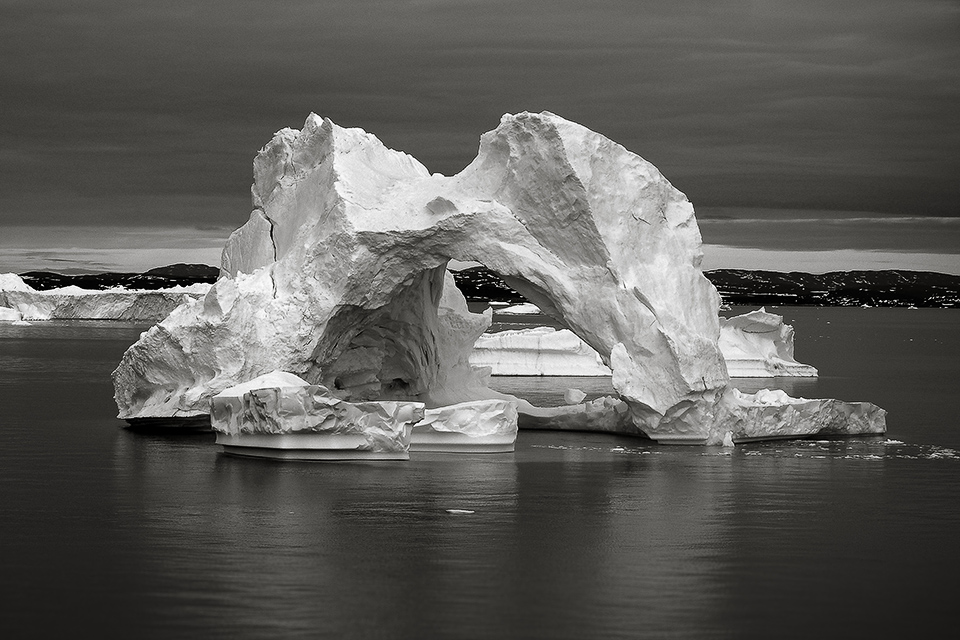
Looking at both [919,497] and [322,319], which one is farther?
[322,319]

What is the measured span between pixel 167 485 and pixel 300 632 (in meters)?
7.99

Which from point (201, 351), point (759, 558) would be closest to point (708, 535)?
point (759, 558)

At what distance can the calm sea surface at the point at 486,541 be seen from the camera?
12.0 metres

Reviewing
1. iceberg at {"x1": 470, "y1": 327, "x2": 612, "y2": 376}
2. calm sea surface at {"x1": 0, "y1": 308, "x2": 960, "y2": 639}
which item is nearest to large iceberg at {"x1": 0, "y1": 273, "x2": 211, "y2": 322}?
iceberg at {"x1": 470, "y1": 327, "x2": 612, "y2": 376}

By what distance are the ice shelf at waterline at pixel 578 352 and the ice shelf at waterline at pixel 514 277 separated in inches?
813

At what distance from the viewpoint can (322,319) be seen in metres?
23.3

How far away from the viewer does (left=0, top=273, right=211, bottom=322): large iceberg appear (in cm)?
8981

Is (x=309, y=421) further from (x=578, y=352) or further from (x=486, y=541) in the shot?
(x=578, y=352)

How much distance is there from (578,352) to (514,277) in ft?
75.4

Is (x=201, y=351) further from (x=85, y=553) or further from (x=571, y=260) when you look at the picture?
(x=85, y=553)

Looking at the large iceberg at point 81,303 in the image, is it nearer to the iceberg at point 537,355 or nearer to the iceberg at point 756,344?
the iceberg at point 537,355

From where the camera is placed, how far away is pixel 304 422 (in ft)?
67.5

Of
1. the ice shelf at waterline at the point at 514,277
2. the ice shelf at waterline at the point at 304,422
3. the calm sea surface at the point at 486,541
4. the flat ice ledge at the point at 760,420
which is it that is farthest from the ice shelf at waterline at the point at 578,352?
the ice shelf at waterline at the point at 304,422

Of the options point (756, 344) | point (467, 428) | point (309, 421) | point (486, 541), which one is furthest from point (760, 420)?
point (756, 344)
